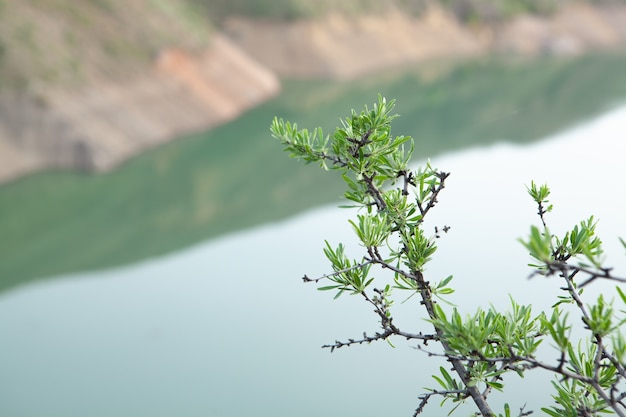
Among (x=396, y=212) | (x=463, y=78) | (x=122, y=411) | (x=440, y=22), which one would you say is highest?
(x=440, y=22)

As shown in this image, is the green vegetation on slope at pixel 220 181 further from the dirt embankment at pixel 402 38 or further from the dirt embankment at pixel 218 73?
the dirt embankment at pixel 402 38

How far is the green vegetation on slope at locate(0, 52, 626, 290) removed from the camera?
33.2 ft

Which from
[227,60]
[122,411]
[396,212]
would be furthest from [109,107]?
[396,212]

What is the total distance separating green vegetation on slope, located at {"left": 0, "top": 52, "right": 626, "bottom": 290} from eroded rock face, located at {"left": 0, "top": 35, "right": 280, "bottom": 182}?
0.40m

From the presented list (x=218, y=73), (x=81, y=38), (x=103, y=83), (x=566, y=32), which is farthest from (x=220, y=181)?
(x=566, y=32)

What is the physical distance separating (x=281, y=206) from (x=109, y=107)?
4601mm

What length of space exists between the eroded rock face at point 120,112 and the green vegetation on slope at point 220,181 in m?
0.40

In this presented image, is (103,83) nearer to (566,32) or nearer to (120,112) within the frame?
(120,112)

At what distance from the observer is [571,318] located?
776cm

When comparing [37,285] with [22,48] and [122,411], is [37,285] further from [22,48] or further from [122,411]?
[22,48]

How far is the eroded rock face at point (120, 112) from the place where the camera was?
41.9ft

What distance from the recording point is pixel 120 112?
573 inches

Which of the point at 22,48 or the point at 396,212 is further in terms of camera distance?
the point at 22,48

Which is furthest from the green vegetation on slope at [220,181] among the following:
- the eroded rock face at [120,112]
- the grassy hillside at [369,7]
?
the grassy hillside at [369,7]
